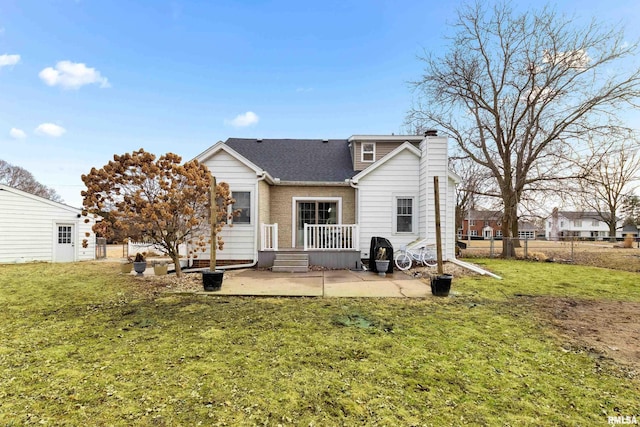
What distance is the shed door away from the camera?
16359mm

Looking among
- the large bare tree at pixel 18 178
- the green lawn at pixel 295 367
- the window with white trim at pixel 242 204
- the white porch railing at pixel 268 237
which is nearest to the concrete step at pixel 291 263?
the white porch railing at pixel 268 237

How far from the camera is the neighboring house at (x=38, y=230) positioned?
47.4ft

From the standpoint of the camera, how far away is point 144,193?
7.73 meters

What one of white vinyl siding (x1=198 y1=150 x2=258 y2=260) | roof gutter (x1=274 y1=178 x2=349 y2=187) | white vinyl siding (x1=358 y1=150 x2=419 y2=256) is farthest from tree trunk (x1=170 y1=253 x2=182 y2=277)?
white vinyl siding (x1=358 y1=150 x2=419 y2=256)

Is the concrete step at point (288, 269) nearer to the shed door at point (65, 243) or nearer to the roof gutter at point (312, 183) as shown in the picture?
the roof gutter at point (312, 183)

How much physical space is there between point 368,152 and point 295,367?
1149 cm

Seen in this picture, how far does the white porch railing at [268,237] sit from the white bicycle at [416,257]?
4.39 meters

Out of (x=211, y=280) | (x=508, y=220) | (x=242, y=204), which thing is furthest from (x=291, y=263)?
(x=508, y=220)

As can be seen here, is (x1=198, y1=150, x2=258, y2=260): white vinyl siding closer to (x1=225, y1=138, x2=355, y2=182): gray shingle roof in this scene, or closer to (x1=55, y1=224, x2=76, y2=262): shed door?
(x1=225, y1=138, x2=355, y2=182): gray shingle roof

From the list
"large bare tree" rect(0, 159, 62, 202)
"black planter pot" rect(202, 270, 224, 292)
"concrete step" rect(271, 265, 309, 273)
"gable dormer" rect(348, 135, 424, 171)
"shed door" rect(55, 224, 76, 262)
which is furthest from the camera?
"large bare tree" rect(0, 159, 62, 202)

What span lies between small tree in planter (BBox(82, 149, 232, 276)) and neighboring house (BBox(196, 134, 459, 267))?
7.08 ft

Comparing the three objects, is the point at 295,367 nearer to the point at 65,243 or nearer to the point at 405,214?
the point at 405,214

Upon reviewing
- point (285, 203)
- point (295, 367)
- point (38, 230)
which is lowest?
point (295, 367)

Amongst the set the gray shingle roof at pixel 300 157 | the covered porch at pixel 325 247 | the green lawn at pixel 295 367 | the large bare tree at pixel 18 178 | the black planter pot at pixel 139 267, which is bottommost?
the green lawn at pixel 295 367
